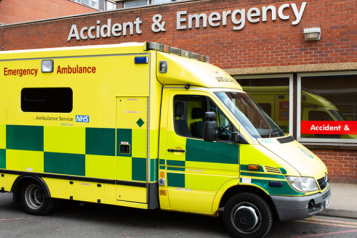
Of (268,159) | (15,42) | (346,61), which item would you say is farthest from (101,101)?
(15,42)

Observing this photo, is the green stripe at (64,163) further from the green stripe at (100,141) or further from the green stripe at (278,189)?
the green stripe at (278,189)

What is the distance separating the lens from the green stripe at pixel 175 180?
5641 mm

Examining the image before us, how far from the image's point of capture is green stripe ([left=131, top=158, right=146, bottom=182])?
19.0 feet

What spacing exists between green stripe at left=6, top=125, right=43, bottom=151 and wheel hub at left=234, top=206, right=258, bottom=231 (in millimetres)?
3455

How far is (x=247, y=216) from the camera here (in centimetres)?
528

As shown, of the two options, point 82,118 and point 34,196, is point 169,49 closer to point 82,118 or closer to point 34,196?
point 82,118

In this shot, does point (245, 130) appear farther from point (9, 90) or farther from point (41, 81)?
point (9, 90)

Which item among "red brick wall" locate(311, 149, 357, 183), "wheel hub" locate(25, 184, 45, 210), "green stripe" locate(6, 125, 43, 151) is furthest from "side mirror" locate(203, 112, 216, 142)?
"red brick wall" locate(311, 149, 357, 183)

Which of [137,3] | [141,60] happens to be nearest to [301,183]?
[141,60]

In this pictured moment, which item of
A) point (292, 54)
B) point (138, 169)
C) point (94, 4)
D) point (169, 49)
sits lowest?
point (138, 169)

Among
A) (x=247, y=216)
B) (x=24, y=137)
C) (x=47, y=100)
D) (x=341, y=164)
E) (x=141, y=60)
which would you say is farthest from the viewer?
(x=341, y=164)

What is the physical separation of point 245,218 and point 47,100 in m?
3.76

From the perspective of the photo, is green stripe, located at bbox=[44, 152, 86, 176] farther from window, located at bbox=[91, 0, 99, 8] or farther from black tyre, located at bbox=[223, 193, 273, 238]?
window, located at bbox=[91, 0, 99, 8]

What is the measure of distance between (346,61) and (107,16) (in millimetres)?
7074
